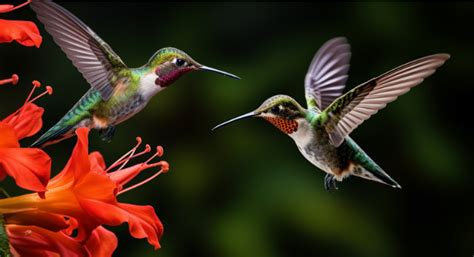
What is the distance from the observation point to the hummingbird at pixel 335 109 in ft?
3.16

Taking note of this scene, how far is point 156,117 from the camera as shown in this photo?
11.4ft

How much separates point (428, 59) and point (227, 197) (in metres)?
2.60

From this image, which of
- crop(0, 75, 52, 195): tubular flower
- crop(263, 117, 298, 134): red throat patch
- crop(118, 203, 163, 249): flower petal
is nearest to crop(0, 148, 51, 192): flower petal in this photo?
crop(0, 75, 52, 195): tubular flower

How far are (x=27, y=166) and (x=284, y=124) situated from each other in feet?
0.92

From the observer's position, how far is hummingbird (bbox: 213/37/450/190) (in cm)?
96

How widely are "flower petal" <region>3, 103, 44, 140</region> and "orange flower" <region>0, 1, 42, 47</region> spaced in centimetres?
16

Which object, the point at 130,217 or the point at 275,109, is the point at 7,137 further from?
→ the point at 275,109

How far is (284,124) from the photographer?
3.17 ft

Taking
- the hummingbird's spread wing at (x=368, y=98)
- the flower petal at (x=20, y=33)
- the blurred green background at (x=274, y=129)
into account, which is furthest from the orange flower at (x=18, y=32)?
the blurred green background at (x=274, y=129)

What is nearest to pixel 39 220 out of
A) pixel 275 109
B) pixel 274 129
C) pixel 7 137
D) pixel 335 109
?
pixel 7 137

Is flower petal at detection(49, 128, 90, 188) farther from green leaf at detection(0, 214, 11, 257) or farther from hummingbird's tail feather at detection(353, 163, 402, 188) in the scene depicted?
hummingbird's tail feather at detection(353, 163, 402, 188)

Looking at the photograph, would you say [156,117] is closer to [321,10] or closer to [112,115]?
[321,10]

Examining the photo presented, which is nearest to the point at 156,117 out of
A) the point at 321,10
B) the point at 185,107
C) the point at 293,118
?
the point at 185,107

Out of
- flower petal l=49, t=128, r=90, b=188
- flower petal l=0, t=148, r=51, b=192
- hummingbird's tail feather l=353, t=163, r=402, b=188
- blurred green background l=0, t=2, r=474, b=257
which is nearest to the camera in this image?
flower petal l=0, t=148, r=51, b=192
